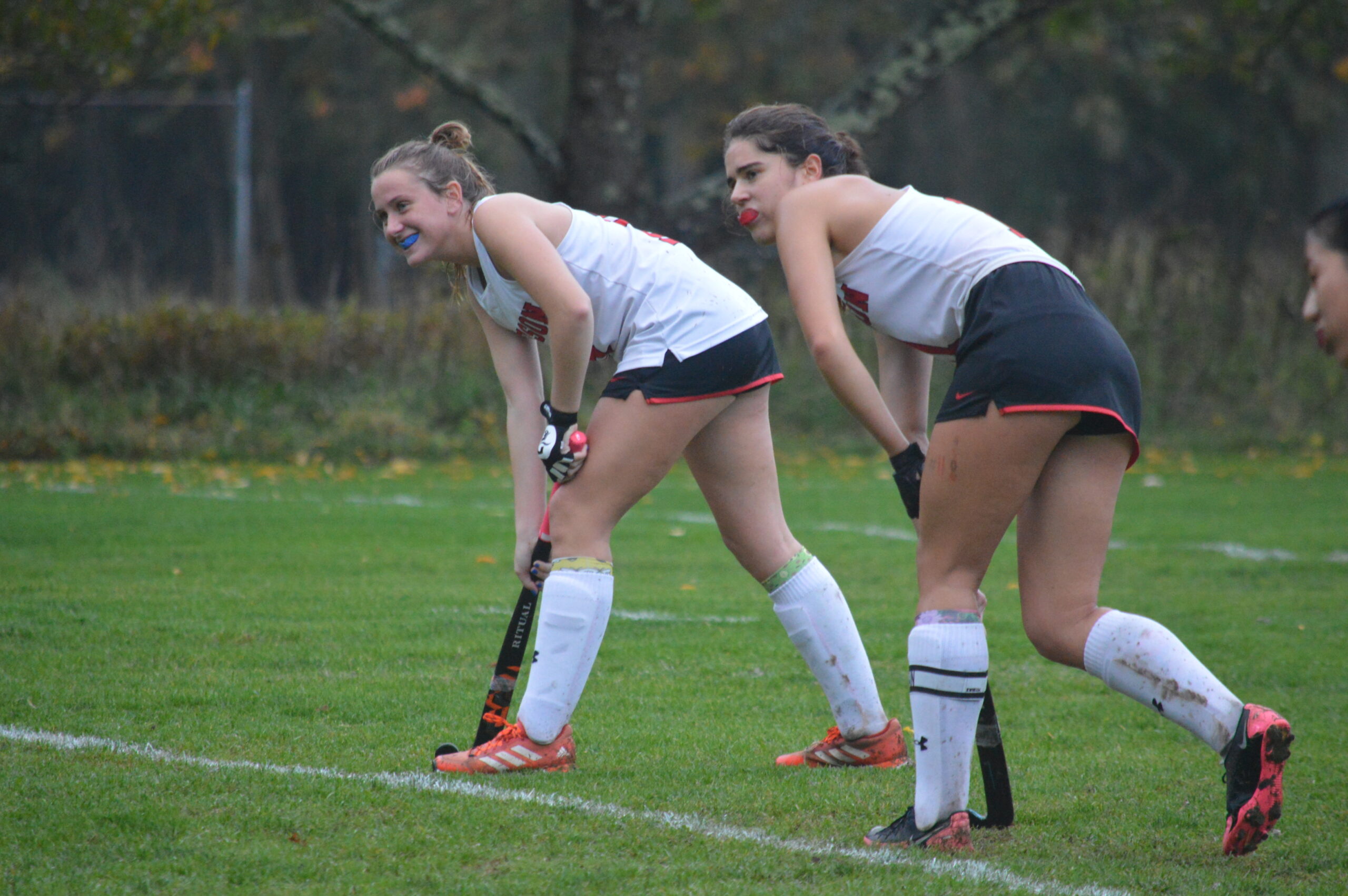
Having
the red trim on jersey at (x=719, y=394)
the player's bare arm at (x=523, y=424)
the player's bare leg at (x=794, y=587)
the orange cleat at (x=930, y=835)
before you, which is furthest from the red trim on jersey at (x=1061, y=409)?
the player's bare arm at (x=523, y=424)

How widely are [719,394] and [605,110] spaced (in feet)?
40.2

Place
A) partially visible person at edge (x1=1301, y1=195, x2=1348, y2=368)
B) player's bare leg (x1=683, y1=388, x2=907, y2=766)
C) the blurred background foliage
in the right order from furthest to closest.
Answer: the blurred background foliage
player's bare leg (x1=683, y1=388, x2=907, y2=766)
partially visible person at edge (x1=1301, y1=195, x2=1348, y2=368)

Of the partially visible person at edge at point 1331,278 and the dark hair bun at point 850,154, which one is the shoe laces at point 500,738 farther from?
the partially visible person at edge at point 1331,278

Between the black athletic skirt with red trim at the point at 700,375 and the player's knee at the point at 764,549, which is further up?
the black athletic skirt with red trim at the point at 700,375

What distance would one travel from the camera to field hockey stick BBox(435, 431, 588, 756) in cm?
397

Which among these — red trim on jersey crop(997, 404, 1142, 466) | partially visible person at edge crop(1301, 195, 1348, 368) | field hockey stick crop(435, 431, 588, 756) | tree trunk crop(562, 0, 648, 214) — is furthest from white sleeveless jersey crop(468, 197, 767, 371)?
tree trunk crop(562, 0, 648, 214)

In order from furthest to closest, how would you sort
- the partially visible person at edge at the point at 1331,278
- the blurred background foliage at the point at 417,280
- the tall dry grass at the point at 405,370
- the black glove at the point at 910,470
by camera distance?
the blurred background foliage at the point at 417,280, the tall dry grass at the point at 405,370, the black glove at the point at 910,470, the partially visible person at edge at the point at 1331,278

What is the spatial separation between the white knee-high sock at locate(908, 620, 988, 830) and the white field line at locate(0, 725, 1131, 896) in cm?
14

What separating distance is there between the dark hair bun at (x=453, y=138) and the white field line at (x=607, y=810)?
1.74 meters

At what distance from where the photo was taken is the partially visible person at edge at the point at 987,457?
10.0ft

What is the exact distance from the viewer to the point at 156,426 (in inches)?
531

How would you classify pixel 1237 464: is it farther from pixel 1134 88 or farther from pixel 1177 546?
pixel 1134 88

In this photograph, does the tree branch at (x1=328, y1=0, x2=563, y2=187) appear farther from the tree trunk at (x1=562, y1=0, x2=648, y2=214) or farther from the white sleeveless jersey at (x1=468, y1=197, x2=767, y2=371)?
the white sleeveless jersey at (x1=468, y1=197, x2=767, y2=371)

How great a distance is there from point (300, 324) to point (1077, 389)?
1270cm
